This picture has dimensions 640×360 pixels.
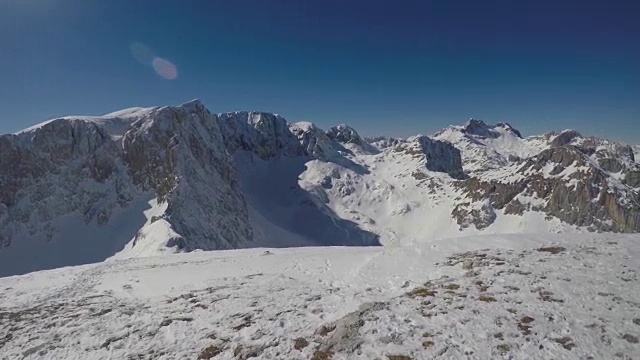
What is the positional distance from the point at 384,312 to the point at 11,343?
1364 centimetres

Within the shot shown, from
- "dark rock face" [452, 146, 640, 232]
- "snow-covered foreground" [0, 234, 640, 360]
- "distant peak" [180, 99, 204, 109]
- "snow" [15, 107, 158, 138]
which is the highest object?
"distant peak" [180, 99, 204, 109]

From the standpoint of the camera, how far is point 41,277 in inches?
1005

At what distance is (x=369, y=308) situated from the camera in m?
13.5

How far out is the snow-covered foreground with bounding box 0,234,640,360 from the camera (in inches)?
426

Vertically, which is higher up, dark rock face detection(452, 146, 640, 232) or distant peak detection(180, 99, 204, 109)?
distant peak detection(180, 99, 204, 109)

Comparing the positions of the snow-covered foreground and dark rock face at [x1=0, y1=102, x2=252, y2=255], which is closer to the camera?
the snow-covered foreground

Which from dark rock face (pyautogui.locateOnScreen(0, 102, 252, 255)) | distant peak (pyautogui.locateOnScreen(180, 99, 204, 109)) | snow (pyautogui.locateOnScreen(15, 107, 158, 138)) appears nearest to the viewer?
dark rock face (pyautogui.locateOnScreen(0, 102, 252, 255))

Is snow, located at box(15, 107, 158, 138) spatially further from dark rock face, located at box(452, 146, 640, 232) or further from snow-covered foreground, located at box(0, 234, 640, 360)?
dark rock face, located at box(452, 146, 640, 232)

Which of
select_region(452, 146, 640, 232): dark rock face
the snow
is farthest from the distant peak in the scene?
select_region(452, 146, 640, 232): dark rock face

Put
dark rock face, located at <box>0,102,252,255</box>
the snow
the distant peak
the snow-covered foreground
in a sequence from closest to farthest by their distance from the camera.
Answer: the snow-covered foreground → dark rock face, located at <box>0,102,252,255</box> → the snow → the distant peak

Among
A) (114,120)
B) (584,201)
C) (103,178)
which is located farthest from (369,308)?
(584,201)

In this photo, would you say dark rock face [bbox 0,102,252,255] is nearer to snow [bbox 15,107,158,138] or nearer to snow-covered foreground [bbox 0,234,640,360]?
snow [bbox 15,107,158,138]

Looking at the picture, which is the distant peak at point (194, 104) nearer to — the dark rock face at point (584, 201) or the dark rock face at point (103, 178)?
the dark rock face at point (103, 178)

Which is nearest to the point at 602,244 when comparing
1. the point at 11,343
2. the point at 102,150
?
the point at 11,343
